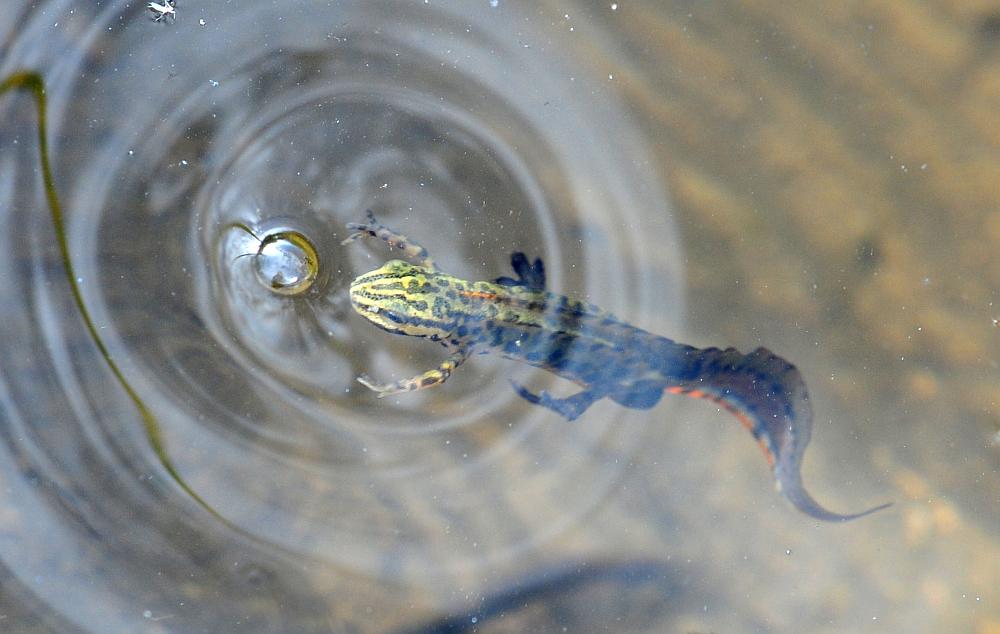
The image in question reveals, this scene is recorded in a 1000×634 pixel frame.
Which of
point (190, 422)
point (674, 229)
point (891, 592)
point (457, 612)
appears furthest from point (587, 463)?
point (190, 422)

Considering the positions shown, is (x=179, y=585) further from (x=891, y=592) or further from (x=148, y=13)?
(x=891, y=592)

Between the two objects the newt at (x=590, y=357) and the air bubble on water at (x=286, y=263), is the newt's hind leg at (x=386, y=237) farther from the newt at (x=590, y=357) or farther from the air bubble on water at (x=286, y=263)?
the air bubble on water at (x=286, y=263)

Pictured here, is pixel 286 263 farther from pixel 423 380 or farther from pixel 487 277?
pixel 487 277

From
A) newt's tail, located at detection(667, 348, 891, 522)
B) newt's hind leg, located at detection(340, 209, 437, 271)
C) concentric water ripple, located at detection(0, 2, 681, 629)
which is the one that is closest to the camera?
concentric water ripple, located at detection(0, 2, 681, 629)

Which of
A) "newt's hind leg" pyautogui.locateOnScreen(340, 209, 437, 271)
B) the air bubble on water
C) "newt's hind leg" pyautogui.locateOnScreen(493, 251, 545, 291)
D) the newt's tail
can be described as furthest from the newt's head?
the newt's tail

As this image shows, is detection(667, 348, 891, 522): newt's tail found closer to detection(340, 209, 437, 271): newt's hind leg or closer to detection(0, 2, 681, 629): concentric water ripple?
detection(0, 2, 681, 629): concentric water ripple

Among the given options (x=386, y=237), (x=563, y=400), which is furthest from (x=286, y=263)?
(x=563, y=400)
